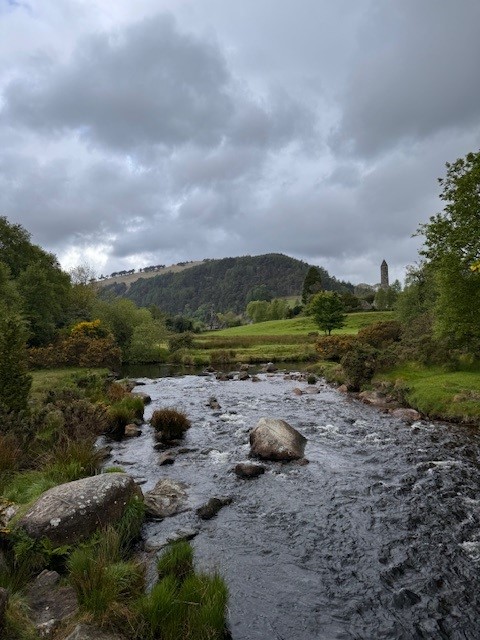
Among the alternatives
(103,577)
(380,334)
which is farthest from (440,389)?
(103,577)

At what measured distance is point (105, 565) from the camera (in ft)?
25.5

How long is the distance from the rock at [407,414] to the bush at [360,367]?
9.56 metres

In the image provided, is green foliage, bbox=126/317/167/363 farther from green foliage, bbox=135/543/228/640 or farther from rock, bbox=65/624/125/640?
rock, bbox=65/624/125/640

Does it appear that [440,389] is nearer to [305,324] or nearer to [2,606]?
[2,606]

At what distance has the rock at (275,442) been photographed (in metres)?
16.7

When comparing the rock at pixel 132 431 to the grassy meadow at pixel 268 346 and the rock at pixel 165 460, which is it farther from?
the grassy meadow at pixel 268 346

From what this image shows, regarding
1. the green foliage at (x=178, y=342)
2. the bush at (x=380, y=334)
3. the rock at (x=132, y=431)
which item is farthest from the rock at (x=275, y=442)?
the green foliage at (x=178, y=342)

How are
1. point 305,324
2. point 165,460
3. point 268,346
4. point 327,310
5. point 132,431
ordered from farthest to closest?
1. point 305,324
2. point 327,310
3. point 268,346
4. point 132,431
5. point 165,460

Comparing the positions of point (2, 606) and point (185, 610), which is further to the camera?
point (185, 610)

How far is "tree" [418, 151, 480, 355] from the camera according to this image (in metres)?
Result: 27.4

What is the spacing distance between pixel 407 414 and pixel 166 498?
55.5 ft

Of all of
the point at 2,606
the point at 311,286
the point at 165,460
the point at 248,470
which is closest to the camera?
the point at 2,606

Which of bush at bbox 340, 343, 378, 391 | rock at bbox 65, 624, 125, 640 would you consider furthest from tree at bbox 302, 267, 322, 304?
rock at bbox 65, 624, 125, 640

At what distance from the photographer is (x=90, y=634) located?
613 cm
